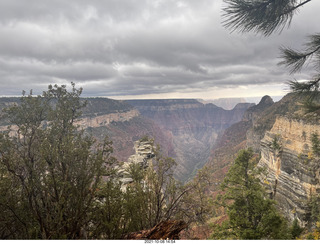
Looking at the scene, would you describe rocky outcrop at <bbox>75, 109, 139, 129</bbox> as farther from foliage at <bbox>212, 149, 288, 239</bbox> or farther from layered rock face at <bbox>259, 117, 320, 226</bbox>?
foliage at <bbox>212, 149, 288, 239</bbox>

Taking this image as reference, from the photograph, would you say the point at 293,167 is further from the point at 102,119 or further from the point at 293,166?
the point at 102,119

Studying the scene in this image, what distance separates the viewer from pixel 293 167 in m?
25.8

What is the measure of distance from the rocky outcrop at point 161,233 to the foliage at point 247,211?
6.05 meters

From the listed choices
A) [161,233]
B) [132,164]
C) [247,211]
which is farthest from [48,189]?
[247,211]

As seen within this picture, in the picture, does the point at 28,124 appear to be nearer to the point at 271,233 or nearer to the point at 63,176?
the point at 63,176

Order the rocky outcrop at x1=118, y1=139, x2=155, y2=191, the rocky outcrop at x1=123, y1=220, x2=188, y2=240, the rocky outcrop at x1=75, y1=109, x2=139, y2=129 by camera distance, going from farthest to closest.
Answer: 1. the rocky outcrop at x1=75, y1=109, x2=139, y2=129
2. the rocky outcrop at x1=118, y1=139, x2=155, y2=191
3. the rocky outcrop at x1=123, y1=220, x2=188, y2=240

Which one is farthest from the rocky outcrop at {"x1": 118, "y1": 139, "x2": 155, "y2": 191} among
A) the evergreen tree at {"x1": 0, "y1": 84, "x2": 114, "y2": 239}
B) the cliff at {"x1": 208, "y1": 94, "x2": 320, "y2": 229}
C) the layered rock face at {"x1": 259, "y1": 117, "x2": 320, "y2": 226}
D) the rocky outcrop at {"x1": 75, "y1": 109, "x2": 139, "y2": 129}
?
the rocky outcrop at {"x1": 75, "y1": 109, "x2": 139, "y2": 129}

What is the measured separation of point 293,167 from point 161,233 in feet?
96.0

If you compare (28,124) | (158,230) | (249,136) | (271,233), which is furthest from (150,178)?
(249,136)

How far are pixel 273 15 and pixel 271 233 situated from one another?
436 inches

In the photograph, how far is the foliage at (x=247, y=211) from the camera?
9430 millimetres

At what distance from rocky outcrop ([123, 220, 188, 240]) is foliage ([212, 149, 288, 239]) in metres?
6.05

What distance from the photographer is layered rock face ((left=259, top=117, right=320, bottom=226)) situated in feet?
72.9

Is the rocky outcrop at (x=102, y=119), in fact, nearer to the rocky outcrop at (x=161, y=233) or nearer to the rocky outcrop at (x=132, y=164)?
the rocky outcrop at (x=132, y=164)
